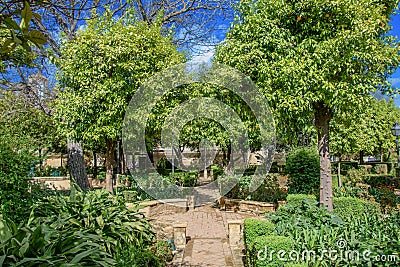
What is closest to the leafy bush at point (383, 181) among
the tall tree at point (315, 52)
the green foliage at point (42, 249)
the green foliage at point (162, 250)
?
the tall tree at point (315, 52)

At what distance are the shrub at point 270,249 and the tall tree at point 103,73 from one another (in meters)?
4.88

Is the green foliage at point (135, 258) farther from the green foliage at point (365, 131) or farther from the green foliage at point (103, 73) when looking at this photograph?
the green foliage at point (365, 131)

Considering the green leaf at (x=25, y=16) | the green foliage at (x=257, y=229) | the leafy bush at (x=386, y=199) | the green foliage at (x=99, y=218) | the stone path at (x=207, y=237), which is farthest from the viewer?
the leafy bush at (x=386, y=199)

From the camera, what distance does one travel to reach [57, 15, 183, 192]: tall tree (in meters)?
7.62

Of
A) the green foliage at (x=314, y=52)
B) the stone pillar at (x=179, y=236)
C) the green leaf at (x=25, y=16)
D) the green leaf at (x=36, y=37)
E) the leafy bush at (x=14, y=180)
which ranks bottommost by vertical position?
the stone pillar at (x=179, y=236)

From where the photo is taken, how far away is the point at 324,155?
6.34m

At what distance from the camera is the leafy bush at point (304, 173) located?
951cm

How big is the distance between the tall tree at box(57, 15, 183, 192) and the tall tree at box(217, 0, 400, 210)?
8.44 feet

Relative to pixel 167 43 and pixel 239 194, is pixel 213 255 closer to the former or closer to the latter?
pixel 239 194

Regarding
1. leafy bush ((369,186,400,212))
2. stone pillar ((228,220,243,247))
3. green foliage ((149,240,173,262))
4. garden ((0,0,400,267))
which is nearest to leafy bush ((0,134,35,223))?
garden ((0,0,400,267))

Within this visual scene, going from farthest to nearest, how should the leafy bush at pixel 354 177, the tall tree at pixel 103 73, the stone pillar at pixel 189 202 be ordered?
the leafy bush at pixel 354 177 → the stone pillar at pixel 189 202 → the tall tree at pixel 103 73

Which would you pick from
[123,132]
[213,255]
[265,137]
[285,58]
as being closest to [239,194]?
[265,137]

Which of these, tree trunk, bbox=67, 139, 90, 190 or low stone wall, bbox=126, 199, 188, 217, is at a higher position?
tree trunk, bbox=67, 139, 90, 190

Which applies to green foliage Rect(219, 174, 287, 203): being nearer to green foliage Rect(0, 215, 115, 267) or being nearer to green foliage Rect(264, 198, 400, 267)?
green foliage Rect(264, 198, 400, 267)
